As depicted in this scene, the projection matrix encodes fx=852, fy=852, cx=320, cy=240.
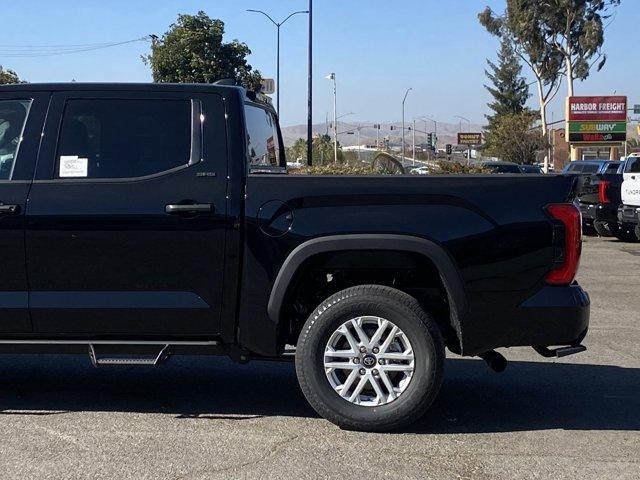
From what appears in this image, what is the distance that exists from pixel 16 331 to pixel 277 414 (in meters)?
1.69

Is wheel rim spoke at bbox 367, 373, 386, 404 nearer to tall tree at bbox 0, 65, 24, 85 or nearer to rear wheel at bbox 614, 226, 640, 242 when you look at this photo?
rear wheel at bbox 614, 226, 640, 242

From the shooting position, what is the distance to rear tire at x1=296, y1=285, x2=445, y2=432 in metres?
4.91

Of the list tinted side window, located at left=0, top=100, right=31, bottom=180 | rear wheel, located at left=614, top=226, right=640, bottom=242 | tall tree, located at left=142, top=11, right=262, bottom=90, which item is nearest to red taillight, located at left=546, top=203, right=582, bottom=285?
tinted side window, located at left=0, top=100, right=31, bottom=180

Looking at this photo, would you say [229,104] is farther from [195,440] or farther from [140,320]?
[195,440]

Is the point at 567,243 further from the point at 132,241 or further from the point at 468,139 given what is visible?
the point at 468,139

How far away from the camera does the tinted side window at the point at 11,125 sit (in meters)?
5.26

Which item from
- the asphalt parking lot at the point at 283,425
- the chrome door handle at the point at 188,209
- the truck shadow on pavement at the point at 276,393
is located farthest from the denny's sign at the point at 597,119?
the chrome door handle at the point at 188,209

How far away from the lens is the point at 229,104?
5.24 meters

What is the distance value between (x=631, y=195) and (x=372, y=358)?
13.3m

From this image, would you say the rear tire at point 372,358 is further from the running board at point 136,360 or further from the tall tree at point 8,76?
the tall tree at point 8,76

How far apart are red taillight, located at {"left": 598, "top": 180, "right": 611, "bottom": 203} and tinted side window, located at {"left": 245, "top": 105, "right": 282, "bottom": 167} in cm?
1332

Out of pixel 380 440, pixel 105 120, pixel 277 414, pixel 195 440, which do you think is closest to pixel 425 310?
Result: pixel 380 440

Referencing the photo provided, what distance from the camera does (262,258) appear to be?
195 inches

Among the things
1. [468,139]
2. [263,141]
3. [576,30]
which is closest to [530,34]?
[576,30]
